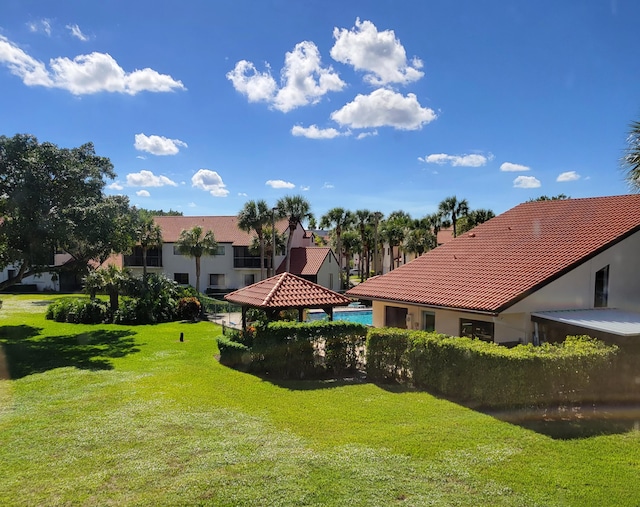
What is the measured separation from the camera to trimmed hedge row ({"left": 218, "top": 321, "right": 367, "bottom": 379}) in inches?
624

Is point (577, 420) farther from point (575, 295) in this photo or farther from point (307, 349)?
point (307, 349)

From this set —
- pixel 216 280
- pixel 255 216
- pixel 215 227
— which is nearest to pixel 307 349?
pixel 255 216

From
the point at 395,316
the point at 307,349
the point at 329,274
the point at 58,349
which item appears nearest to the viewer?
the point at 307,349

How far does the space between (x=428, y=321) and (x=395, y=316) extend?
208cm

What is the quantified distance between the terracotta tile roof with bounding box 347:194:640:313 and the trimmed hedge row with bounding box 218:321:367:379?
3.69 metres

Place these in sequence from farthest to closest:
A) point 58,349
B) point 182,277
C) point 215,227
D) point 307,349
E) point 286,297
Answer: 1. point 215,227
2. point 182,277
3. point 58,349
4. point 286,297
5. point 307,349

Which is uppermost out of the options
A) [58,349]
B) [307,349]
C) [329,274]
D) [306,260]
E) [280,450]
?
[306,260]

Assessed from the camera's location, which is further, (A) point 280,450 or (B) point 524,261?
(B) point 524,261

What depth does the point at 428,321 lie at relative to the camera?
62.8ft

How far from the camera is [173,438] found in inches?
380

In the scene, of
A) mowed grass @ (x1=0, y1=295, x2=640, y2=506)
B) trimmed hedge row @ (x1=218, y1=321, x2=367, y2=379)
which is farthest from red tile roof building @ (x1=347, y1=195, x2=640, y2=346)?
mowed grass @ (x1=0, y1=295, x2=640, y2=506)

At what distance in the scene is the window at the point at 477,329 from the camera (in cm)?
1628

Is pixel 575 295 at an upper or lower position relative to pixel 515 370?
upper

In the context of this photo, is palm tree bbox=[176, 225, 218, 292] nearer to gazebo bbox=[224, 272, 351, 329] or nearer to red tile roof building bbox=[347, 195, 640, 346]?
gazebo bbox=[224, 272, 351, 329]
